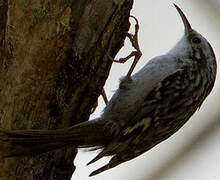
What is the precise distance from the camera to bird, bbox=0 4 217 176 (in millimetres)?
1884

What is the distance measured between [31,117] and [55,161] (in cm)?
23

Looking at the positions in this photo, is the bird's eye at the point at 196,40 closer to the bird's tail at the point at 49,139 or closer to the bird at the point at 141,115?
the bird at the point at 141,115

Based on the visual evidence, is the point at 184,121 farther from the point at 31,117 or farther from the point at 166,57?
the point at 31,117

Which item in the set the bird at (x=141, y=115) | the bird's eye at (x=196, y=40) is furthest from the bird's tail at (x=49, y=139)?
the bird's eye at (x=196, y=40)

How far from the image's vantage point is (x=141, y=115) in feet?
7.25

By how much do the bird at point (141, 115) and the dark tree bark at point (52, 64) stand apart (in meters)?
0.07

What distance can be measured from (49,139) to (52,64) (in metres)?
0.30

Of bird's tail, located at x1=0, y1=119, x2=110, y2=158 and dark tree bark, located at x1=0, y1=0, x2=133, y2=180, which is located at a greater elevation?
dark tree bark, located at x1=0, y1=0, x2=133, y2=180

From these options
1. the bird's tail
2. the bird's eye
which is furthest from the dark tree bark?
the bird's eye

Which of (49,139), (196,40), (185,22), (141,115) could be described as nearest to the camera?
(49,139)

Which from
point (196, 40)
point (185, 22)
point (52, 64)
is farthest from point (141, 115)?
point (185, 22)

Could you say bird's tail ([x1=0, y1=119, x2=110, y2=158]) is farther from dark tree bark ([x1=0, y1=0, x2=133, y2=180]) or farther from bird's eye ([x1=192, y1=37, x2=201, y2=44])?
bird's eye ([x1=192, y1=37, x2=201, y2=44])

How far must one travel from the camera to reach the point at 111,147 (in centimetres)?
208

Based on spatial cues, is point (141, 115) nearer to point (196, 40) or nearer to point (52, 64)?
point (52, 64)
